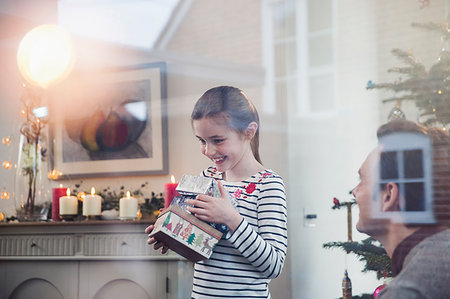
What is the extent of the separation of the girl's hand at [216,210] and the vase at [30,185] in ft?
A: 4.20

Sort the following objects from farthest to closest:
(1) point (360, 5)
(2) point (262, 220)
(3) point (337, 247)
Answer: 1. (3) point (337, 247)
2. (1) point (360, 5)
3. (2) point (262, 220)

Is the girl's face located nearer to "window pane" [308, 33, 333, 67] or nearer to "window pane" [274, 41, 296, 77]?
"window pane" [308, 33, 333, 67]

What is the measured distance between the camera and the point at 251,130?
0.83 m

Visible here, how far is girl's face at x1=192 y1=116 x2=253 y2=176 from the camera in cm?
79

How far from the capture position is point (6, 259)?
1744mm

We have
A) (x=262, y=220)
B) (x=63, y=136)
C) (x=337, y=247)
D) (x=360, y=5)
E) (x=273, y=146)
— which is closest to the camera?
(x=262, y=220)

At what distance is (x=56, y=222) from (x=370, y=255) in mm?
1041

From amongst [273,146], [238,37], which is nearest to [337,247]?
[273,146]

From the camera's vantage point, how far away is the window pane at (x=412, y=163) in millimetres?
544

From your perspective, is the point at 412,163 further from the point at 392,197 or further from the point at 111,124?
the point at 111,124

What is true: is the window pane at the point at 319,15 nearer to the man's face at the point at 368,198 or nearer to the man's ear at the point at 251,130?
the man's ear at the point at 251,130

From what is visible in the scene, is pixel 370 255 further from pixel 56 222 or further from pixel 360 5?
pixel 56 222

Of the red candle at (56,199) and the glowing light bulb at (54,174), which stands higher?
the glowing light bulb at (54,174)

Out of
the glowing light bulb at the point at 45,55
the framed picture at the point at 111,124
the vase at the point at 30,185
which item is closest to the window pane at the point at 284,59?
the framed picture at the point at 111,124
